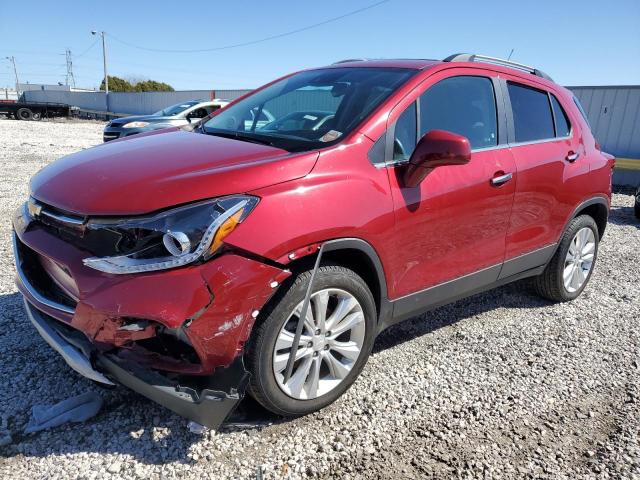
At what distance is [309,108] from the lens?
10.2ft

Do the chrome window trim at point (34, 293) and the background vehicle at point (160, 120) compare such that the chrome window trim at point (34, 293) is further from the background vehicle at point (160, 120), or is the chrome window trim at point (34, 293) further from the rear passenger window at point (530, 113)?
the background vehicle at point (160, 120)

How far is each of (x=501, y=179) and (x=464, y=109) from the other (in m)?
0.51

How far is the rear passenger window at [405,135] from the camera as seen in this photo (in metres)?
2.68

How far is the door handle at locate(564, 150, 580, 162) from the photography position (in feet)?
12.4

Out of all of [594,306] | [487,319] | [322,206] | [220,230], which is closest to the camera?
[220,230]

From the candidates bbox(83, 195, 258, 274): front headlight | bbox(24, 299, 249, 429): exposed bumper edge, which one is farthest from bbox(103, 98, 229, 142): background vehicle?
bbox(24, 299, 249, 429): exposed bumper edge

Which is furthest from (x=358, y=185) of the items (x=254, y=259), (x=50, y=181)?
(x=50, y=181)

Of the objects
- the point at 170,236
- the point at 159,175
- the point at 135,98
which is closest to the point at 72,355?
the point at 170,236

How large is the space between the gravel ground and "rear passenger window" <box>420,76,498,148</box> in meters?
1.46

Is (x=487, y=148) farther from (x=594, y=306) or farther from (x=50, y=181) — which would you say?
(x=50, y=181)

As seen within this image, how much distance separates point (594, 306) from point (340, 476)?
10.5 feet

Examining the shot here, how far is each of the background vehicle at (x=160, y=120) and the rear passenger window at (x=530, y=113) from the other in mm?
9197

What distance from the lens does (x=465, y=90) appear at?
3162 mm

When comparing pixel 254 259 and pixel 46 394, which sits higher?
pixel 254 259
